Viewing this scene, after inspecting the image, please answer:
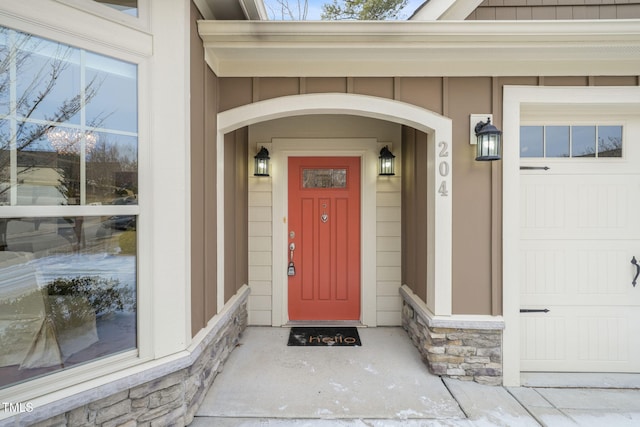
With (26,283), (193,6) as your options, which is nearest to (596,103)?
(193,6)

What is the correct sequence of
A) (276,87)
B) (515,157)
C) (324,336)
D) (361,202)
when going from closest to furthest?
(515,157) < (276,87) < (324,336) < (361,202)

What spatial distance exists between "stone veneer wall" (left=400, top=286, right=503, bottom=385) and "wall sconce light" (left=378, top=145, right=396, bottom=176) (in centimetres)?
160

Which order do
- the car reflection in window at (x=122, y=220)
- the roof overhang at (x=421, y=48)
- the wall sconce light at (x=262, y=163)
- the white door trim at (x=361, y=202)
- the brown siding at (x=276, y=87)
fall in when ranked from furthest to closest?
the white door trim at (x=361, y=202) → the wall sconce light at (x=262, y=163) → the brown siding at (x=276, y=87) → the roof overhang at (x=421, y=48) → the car reflection in window at (x=122, y=220)

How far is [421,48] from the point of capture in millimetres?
2260

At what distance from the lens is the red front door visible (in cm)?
341

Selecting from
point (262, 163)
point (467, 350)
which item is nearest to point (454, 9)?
point (262, 163)

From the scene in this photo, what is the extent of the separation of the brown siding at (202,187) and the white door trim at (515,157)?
2.38m

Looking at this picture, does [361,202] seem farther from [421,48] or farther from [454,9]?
[454,9]

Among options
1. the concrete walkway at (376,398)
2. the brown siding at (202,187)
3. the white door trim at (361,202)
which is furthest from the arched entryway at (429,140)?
the white door trim at (361,202)

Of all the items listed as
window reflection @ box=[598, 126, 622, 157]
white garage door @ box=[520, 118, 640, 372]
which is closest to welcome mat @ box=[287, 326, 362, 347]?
white garage door @ box=[520, 118, 640, 372]

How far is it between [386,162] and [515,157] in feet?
4.03

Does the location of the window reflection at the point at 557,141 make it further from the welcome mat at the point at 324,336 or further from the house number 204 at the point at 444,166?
the welcome mat at the point at 324,336

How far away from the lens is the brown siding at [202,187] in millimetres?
2038

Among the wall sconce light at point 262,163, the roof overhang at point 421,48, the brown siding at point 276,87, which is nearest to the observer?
the roof overhang at point 421,48
